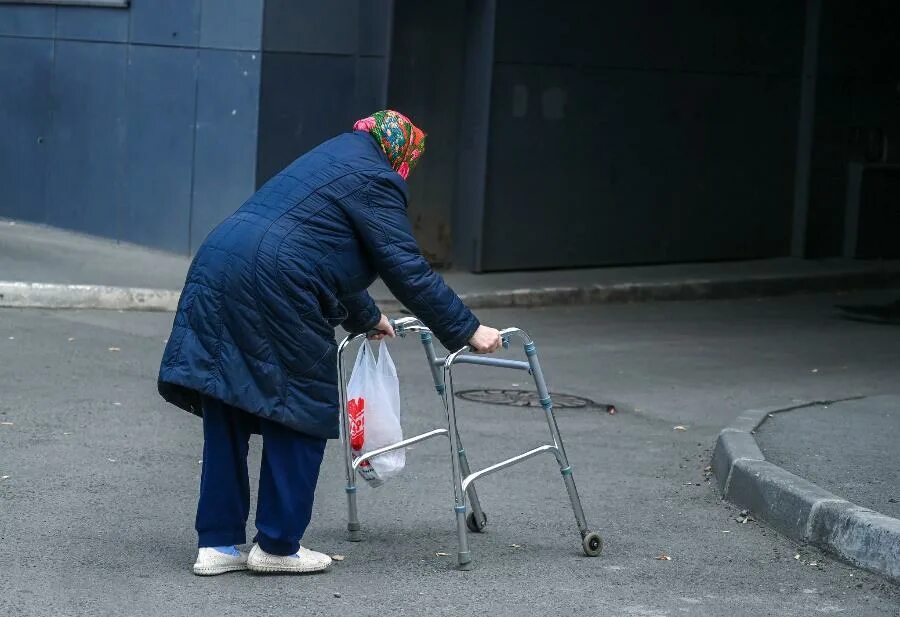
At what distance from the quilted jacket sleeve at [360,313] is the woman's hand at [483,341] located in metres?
0.44

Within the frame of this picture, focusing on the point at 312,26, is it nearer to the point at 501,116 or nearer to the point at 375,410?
the point at 501,116

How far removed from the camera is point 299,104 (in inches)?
575

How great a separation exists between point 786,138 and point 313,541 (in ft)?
42.9

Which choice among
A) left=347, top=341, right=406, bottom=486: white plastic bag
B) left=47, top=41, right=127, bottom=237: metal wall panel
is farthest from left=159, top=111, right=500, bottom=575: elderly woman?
left=47, top=41, right=127, bottom=237: metal wall panel

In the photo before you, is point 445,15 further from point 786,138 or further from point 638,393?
point 638,393

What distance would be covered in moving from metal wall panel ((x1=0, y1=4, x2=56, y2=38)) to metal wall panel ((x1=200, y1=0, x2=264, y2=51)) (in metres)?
2.10

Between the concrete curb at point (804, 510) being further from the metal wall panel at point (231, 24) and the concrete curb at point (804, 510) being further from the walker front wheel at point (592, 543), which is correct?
the metal wall panel at point (231, 24)

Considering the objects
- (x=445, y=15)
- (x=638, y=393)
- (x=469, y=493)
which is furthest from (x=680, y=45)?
(x=469, y=493)

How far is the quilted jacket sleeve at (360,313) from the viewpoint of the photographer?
19.1 ft

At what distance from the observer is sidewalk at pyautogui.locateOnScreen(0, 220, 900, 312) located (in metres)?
12.7

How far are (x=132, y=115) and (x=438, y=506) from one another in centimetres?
932

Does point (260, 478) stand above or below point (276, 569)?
above

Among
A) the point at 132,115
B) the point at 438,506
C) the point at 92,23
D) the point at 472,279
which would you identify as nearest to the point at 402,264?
the point at 438,506

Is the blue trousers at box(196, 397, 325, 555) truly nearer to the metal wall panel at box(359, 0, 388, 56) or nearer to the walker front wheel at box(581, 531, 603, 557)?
the walker front wheel at box(581, 531, 603, 557)
